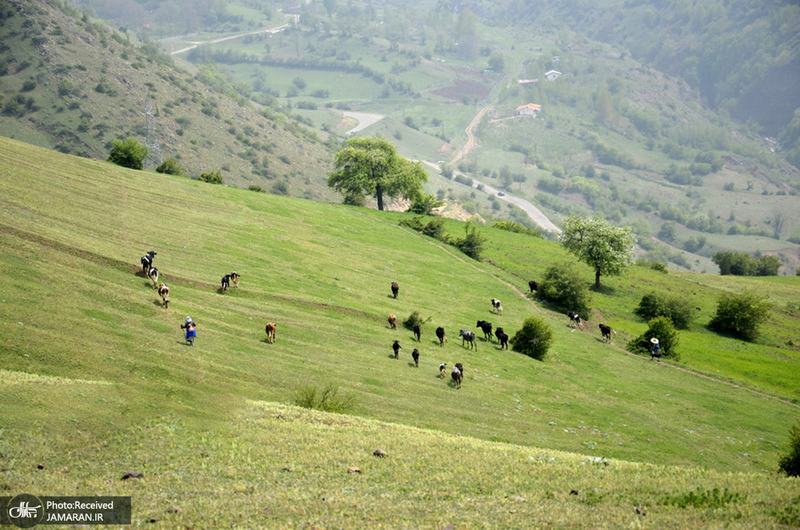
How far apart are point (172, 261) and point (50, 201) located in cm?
1202

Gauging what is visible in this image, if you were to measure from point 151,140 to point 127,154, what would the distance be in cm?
7513

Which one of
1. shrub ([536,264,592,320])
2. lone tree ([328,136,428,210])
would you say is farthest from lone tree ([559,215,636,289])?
lone tree ([328,136,428,210])

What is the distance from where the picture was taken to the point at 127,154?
240 ft

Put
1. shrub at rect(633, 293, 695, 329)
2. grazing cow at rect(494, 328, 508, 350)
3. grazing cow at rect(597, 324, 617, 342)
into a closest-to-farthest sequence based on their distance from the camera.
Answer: grazing cow at rect(494, 328, 508, 350) < grazing cow at rect(597, 324, 617, 342) < shrub at rect(633, 293, 695, 329)

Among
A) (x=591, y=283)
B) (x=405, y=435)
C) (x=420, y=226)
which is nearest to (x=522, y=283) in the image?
(x=591, y=283)

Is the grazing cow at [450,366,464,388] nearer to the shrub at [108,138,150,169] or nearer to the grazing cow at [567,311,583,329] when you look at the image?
the grazing cow at [567,311,583,329]

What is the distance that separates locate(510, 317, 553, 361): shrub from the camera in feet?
159

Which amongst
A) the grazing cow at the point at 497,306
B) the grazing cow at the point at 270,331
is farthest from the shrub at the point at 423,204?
the grazing cow at the point at 270,331

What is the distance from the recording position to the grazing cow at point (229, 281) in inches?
1570

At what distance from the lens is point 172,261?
138ft

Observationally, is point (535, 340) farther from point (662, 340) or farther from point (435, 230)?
point (435, 230)

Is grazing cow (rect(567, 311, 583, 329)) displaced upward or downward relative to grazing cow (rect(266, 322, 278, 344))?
upward

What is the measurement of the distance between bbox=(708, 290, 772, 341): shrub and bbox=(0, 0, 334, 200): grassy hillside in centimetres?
12094

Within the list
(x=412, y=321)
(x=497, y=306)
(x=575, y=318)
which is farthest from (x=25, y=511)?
(x=575, y=318)
